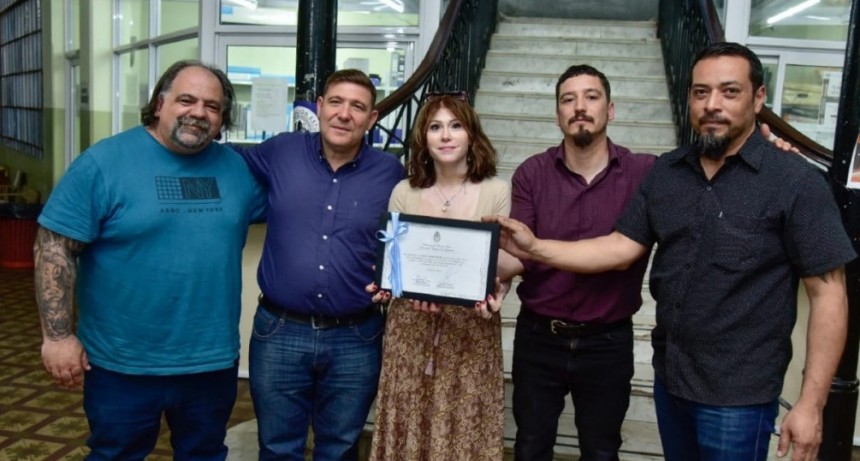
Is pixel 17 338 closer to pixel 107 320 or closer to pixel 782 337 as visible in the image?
pixel 107 320

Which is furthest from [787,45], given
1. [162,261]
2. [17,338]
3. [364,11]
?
[17,338]

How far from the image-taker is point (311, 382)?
85.0 inches

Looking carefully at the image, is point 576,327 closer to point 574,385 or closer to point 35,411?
point 574,385

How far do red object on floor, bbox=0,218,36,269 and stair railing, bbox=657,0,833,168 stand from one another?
6.34m

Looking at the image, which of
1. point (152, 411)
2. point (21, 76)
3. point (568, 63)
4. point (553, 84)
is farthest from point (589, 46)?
point (21, 76)

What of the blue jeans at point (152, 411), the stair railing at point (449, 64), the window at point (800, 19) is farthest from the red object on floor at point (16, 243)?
the window at point (800, 19)

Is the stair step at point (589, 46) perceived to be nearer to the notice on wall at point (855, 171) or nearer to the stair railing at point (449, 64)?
the stair railing at point (449, 64)

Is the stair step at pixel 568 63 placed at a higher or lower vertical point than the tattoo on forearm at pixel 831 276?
higher

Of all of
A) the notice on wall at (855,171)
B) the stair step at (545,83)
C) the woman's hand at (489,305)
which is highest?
the stair step at (545,83)

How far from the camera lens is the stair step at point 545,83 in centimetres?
514

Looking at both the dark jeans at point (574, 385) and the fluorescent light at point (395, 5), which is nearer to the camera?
the dark jeans at point (574, 385)

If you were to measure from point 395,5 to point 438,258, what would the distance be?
415 centimetres

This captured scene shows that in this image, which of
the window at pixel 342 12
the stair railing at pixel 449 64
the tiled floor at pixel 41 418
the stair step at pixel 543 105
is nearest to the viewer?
the tiled floor at pixel 41 418

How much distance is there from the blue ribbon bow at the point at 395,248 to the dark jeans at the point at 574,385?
45cm
